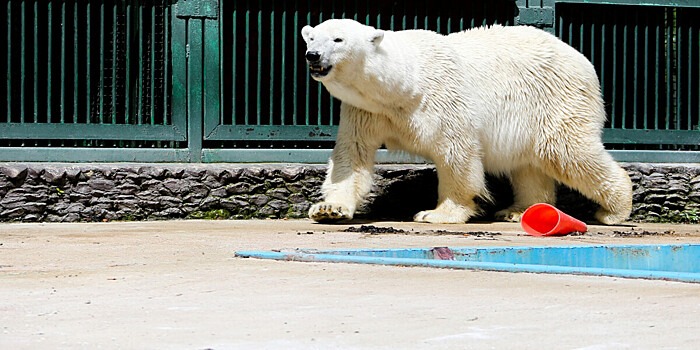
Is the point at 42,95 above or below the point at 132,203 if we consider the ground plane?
above

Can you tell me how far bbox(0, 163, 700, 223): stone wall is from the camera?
26.8 feet

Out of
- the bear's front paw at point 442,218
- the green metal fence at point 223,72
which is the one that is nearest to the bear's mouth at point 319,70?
the green metal fence at point 223,72

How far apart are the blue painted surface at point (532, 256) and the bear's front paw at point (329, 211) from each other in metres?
2.24

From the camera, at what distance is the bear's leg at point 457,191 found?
8.27 m

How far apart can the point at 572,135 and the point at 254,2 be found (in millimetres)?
2534

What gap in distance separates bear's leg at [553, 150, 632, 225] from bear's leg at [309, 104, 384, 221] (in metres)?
1.43

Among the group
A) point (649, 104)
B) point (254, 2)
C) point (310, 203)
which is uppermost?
point (254, 2)

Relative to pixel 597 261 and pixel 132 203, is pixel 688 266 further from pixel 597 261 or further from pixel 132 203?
pixel 132 203

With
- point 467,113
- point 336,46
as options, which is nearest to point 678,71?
point 467,113

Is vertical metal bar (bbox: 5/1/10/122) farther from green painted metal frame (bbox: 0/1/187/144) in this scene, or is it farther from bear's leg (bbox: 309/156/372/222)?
bear's leg (bbox: 309/156/372/222)

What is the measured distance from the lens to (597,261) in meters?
5.85

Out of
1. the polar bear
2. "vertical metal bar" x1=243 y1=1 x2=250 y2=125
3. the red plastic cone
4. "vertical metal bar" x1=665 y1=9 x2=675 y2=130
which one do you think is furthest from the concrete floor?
"vertical metal bar" x1=665 y1=9 x2=675 y2=130

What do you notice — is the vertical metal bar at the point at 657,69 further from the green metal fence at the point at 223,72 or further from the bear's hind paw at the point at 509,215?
the bear's hind paw at the point at 509,215

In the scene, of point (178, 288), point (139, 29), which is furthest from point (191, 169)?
point (178, 288)
